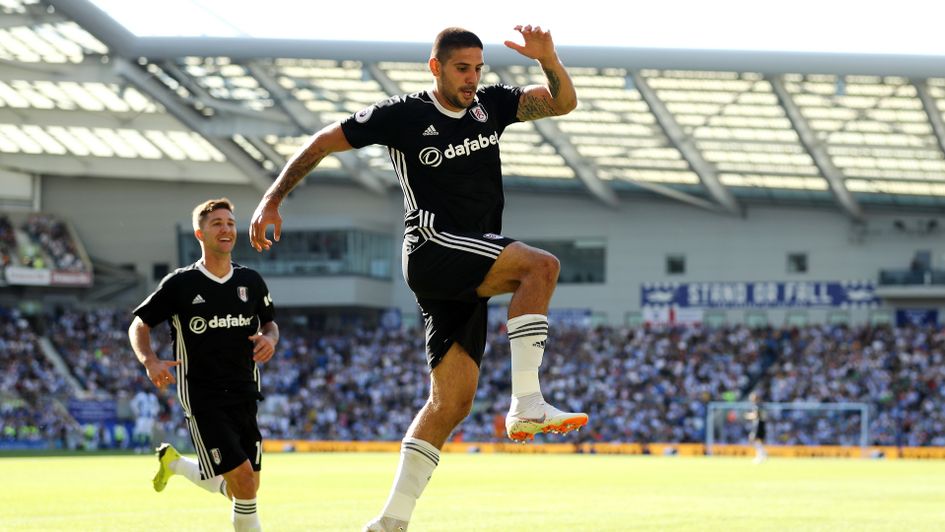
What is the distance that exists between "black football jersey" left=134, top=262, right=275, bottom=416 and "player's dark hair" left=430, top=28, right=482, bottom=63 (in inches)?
123

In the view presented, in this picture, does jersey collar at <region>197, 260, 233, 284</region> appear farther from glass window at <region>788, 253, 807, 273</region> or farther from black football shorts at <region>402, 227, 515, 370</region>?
glass window at <region>788, 253, 807, 273</region>

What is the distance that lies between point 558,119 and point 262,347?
38.0m

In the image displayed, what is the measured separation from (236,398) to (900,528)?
225 inches

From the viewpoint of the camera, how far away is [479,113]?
7.49 metres

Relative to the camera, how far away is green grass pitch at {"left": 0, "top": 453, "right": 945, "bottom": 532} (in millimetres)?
12766

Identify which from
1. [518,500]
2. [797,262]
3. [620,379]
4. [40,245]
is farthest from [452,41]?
[40,245]

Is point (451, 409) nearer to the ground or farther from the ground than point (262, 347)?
nearer to the ground

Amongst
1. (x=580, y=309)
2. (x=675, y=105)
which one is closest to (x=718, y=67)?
(x=675, y=105)

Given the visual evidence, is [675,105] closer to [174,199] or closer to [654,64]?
[654,64]

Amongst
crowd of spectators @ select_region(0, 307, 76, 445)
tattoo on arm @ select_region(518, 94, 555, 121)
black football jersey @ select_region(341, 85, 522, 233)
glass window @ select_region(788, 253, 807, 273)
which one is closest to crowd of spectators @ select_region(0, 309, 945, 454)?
crowd of spectators @ select_region(0, 307, 76, 445)

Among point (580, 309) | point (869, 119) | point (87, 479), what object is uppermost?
point (869, 119)

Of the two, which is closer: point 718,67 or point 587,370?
point 718,67

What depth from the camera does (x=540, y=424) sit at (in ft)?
22.7

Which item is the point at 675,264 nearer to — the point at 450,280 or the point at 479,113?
the point at 479,113
